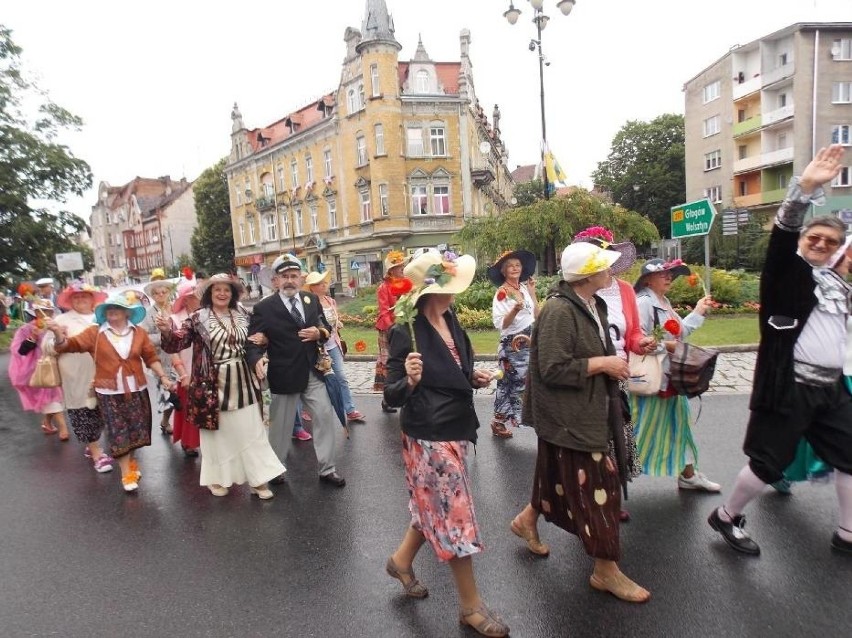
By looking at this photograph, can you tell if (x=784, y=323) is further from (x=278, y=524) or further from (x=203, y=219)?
(x=203, y=219)

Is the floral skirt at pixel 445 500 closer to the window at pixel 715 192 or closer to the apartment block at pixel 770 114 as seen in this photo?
the apartment block at pixel 770 114

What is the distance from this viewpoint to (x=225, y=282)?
4957 mm

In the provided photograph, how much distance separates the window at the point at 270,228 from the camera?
1807 inches

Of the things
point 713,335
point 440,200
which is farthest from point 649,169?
point 713,335

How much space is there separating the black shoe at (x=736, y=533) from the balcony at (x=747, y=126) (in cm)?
4193

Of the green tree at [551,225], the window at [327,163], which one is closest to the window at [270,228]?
the window at [327,163]

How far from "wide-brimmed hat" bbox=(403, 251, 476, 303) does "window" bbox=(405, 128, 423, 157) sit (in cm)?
3346

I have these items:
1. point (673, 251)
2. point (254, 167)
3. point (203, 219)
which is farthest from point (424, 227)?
point (203, 219)

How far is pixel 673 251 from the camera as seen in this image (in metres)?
32.5

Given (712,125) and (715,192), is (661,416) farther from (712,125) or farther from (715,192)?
(712,125)

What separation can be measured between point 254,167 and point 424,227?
1944 centimetres

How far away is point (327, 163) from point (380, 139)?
6087 millimetres

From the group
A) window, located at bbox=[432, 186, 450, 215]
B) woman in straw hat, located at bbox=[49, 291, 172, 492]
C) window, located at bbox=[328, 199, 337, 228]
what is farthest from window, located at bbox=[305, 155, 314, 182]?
woman in straw hat, located at bbox=[49, 291, 172, 492]

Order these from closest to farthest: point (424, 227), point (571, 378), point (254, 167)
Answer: point (571, 378) < point (424, 227) < point (254, 167)
